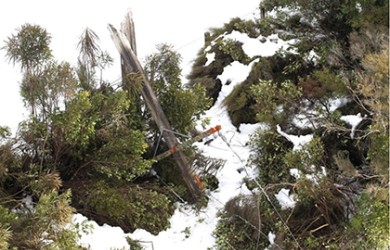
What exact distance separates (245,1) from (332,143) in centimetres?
405

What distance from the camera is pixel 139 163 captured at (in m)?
5.05

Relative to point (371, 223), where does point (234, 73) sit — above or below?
above

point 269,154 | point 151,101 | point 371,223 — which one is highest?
point 151,101

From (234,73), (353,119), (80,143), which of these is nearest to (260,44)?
(234,73)

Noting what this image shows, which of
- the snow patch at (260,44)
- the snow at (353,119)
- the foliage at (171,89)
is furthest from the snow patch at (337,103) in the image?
the foliage at (171,89)

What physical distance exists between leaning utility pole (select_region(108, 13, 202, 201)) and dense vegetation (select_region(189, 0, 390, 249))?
665 mm

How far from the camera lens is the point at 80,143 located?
16.2 ft

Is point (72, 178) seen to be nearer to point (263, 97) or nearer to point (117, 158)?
point (117, 158)

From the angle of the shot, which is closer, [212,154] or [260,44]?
[212,154]

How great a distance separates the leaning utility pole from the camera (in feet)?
18.1

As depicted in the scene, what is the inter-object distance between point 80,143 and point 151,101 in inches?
40.8

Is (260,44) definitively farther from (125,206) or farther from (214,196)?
(125,206)

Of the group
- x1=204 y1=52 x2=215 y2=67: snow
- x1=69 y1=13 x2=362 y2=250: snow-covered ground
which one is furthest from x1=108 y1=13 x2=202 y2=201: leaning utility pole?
x1=204 y1=52 x2=215 y2=67: snow

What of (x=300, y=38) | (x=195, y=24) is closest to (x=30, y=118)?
(x=300, y=38)
